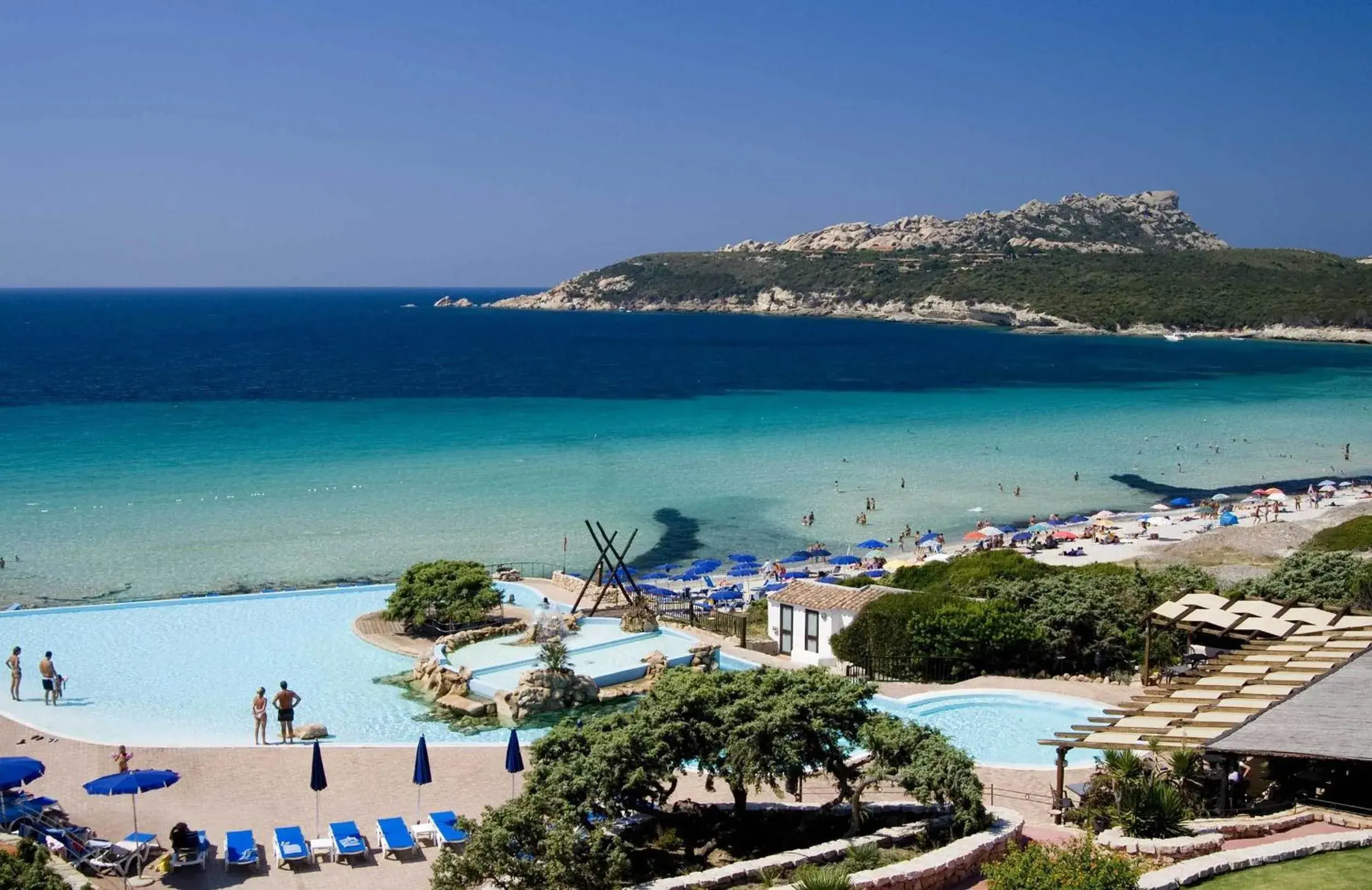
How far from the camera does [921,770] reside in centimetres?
1245

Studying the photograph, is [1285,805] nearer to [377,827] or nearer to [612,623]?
[377,827]

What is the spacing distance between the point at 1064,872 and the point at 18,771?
42.8ft

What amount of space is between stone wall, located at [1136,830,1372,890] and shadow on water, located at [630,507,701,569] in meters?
28.7

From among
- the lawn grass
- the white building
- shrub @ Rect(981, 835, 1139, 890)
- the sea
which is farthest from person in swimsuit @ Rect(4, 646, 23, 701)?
the lawn grass

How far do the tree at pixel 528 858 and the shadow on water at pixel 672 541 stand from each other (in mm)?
28193

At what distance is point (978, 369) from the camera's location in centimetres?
11256

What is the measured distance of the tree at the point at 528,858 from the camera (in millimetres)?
10625

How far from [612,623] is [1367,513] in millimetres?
30027

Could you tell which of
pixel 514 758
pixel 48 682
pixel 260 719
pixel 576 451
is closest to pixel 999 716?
pixel 514 758

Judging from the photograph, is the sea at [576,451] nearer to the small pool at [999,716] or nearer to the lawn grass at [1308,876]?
the small pool at [999,716]

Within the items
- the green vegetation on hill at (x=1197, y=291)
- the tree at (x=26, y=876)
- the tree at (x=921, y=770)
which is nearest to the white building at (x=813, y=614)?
the tree at (x=921, y=770)

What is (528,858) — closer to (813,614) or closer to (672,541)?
(813,614)

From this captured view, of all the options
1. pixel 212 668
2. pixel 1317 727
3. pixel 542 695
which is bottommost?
pixel 212 668

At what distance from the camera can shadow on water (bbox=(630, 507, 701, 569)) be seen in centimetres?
4022
